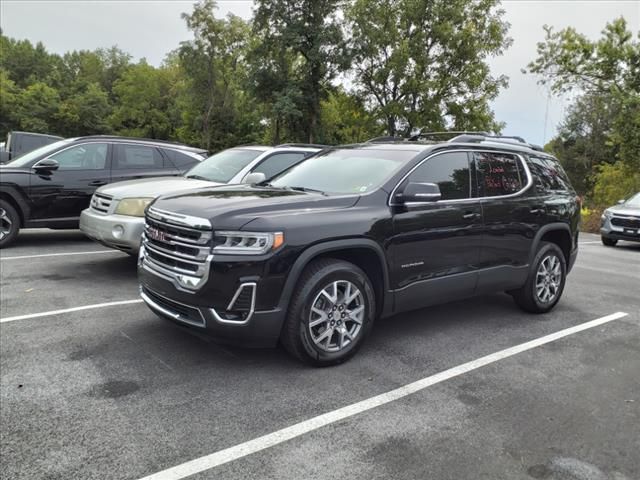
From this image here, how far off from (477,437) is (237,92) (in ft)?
140

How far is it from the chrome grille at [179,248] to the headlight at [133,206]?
6.86 feet

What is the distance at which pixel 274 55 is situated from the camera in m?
32.3

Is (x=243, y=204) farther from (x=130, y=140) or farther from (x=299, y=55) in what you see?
(x=299, y=55)

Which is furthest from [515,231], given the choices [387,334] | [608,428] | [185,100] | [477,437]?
[185,100]

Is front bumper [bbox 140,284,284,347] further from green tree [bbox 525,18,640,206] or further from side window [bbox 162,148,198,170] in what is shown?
green tree [bbox 525,18,640,206]

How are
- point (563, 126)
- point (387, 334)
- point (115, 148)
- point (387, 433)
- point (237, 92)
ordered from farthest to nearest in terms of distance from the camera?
point (563, 126), point (237, 92), point (115, 148), point (387, 334), point (387, 433)

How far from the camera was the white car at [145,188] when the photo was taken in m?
5.96

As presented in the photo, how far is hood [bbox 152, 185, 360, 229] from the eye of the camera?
3.55m

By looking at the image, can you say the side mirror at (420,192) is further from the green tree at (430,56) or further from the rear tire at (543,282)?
the green tree at (430,56)

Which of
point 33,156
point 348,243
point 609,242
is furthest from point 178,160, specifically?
point 609,242

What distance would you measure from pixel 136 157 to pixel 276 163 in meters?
2.65

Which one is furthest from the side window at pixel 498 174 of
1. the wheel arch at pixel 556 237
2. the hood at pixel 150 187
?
the hood at pixel 150 187

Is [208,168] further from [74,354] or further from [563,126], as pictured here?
[563,126]

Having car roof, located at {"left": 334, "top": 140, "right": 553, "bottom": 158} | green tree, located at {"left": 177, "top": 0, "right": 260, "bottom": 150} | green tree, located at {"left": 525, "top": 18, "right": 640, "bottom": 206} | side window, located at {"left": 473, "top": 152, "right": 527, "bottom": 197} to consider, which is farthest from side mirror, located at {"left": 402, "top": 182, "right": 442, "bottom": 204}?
green tree, located at {"left": 177, "top": 0, "right": 260, "bottom": 150}
